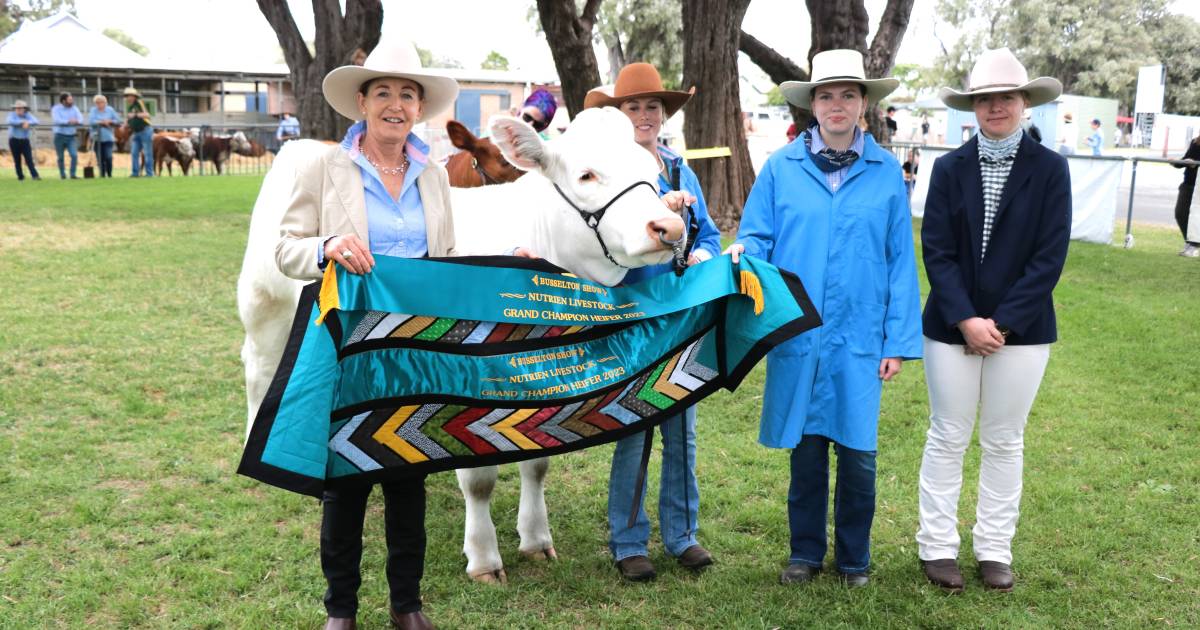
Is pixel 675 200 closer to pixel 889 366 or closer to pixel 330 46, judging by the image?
Result: pixel 889 366

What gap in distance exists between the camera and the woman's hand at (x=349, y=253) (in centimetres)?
296

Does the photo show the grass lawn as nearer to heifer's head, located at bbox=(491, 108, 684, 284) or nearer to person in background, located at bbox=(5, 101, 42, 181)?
heifer's head, located at bbox=(491, 108, 684, 284)

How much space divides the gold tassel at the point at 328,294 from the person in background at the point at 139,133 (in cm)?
2268

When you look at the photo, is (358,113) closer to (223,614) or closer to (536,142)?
(536,142)

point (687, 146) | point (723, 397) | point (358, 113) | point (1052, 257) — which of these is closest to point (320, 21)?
point (687, 146)

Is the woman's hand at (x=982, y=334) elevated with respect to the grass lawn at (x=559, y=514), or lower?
elevated

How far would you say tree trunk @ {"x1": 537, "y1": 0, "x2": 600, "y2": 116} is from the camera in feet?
36.6

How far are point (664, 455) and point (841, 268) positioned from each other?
111cm

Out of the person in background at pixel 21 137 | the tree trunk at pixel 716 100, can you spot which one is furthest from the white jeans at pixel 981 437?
the person in background at pixel 21 137

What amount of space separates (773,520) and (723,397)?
2.14 meters

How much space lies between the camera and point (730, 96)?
12.6 meters

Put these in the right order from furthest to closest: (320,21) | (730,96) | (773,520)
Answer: (320,21), (730,96), (773,520)

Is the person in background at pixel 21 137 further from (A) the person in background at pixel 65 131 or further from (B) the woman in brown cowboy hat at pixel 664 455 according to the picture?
(B) the woman in brown cowboy hat at pixel 664 455

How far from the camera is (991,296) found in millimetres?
3838
